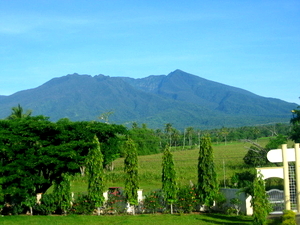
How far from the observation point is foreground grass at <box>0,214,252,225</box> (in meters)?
16.9

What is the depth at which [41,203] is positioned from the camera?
1966 centimetres

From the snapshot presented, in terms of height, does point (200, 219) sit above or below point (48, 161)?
below

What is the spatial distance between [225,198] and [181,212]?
2.07 meters

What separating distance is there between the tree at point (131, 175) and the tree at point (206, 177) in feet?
9.48

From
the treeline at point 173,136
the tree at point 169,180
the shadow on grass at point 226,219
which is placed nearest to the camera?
the shadow on grass at point 226,219

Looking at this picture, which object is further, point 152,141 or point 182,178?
point 152,141

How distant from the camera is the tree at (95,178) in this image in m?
19.0

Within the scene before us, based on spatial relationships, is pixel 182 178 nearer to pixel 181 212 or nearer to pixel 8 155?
pixel 181 212

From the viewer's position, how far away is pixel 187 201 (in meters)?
19.1

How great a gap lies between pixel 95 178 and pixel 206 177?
4960mm

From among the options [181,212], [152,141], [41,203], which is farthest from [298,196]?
[152,141]

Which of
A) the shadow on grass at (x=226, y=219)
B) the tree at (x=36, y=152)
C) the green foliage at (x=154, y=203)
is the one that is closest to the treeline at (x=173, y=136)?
the green foliage at (x=154, y=203)

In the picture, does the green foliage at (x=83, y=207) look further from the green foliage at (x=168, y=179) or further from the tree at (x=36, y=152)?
the green foliage at (x=168, y=179)

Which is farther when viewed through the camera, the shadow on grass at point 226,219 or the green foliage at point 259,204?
the shadow on grass at point 226,219
